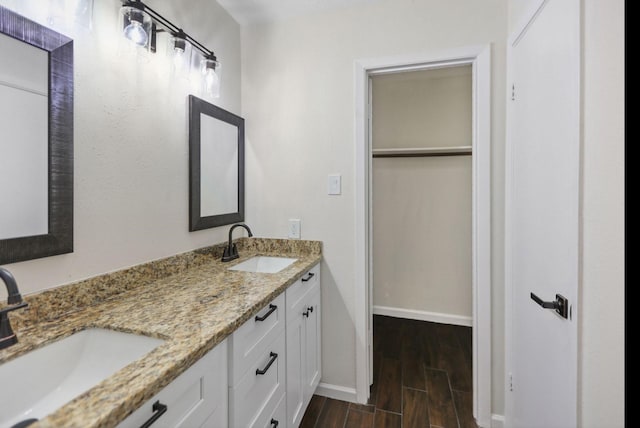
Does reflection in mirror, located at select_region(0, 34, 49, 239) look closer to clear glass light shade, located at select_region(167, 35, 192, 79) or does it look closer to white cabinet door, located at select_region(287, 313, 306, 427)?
clear glass light shade, located at select_region(167, 35, 192, 79)

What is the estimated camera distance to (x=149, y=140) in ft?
4.54

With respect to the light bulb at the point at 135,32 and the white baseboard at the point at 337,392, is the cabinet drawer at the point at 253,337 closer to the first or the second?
the white baseboard at the point at 337,392

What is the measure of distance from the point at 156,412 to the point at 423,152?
2.82 m

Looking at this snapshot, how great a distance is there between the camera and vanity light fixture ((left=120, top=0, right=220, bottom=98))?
3.91 ft

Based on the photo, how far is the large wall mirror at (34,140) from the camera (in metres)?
0.88

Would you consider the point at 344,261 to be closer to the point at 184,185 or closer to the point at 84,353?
the point at 184,185

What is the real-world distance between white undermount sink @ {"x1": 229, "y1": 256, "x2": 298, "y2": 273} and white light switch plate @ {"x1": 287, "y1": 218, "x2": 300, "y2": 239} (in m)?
0.16

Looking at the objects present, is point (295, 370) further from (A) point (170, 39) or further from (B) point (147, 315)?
(A) point (170, 39)

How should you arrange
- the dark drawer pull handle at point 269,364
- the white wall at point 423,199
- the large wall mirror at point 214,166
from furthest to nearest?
the white wall at point 423,199 < the large wall mirror at point 214,166 < the dark drawer pull handle at point 269,364

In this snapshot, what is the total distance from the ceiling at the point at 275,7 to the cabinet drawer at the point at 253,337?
5.79ft

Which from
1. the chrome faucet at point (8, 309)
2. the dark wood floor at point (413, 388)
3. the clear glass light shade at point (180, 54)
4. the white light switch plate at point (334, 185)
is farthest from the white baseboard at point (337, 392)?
the clear glass light shade at point (180, 54)

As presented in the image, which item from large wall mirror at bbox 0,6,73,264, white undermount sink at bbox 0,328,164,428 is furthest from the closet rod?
white undermount sink at bbox 0,328,164,428

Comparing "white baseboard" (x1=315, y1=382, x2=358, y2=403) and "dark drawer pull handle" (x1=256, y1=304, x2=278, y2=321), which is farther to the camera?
"white baseboard" (x1=315, y1=382, x2=358, y2=403)

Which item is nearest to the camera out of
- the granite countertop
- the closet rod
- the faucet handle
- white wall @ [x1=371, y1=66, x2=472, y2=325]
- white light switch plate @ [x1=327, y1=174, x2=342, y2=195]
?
the granite countertop
